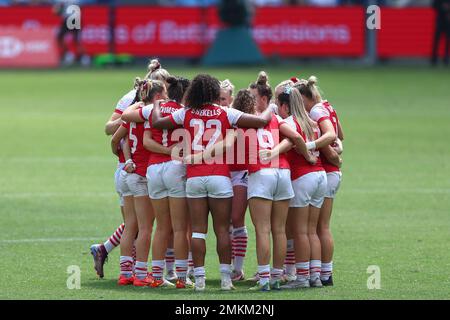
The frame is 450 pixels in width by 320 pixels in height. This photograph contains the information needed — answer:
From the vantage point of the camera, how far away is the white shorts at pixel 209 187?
1105 cm

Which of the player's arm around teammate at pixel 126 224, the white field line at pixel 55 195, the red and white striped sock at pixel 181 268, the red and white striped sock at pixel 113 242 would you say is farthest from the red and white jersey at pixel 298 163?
the white field line at pixel 55 195

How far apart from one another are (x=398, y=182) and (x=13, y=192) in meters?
6.22

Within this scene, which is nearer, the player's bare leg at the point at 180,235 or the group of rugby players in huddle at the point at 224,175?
the group of rugby players in huddle at the point at 224,175

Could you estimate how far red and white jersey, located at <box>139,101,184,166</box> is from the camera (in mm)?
11320

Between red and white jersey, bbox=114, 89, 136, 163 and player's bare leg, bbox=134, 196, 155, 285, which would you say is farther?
red and white jersey, bbox=114, 89, 136, 163

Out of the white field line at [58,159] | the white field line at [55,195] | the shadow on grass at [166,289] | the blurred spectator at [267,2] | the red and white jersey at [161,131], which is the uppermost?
the blurred spectator at [267,2]

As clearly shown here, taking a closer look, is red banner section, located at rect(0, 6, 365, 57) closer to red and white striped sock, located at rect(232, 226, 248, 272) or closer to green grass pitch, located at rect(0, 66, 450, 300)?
green grass pitch, located at rect(0, 66, 450, 300)

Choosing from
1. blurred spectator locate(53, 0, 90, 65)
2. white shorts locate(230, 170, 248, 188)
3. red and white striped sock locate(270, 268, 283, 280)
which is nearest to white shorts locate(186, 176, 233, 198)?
white shorts locate(230, 170, 248, 188)

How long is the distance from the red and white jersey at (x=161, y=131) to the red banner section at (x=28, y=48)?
2716 centimetres

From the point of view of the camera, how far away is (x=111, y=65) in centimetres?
3900

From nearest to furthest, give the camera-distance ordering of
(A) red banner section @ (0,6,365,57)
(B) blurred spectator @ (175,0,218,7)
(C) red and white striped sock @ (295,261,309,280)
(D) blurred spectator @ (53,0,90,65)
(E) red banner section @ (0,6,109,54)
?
(C) red and white striped sock @ (295,261,309,280)
(D) blurred spectator @ (53,0,90,65)
(E) red banner section @ (0,6,109,54)
(A) red banner section @ (0,6,365,57)
(B) blurred spectator @ (175,0,218,7)

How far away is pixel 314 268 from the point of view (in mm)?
11469

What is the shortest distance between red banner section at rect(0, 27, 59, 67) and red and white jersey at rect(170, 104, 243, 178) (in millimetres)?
27504

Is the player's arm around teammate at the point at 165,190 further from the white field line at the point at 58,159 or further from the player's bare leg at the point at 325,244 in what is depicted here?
the white field line at the point at 58,159
